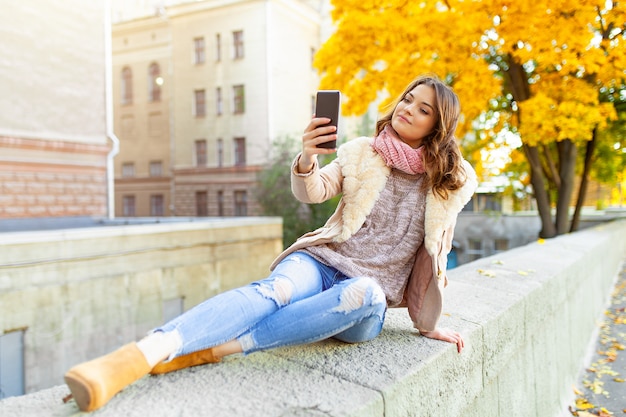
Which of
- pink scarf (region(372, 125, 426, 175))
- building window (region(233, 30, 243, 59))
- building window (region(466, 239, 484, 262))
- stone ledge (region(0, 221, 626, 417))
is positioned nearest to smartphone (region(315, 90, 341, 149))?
pink scarf (region(372, 125, 426, 175))

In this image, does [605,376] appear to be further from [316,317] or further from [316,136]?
[316,136]

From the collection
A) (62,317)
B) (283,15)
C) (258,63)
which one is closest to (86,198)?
(62,317)

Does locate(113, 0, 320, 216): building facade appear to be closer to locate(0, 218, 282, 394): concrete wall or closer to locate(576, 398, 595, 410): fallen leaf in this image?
locate(0, 218, 282, 394): concrete wall

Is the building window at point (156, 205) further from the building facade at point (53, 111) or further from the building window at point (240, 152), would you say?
the building facade at point (53, 111)

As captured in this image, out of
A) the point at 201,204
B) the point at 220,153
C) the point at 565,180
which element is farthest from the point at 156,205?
the point at 565,180

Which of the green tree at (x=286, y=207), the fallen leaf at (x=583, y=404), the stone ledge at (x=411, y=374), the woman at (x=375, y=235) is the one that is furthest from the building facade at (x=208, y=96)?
the woman at (x=375, y=235)

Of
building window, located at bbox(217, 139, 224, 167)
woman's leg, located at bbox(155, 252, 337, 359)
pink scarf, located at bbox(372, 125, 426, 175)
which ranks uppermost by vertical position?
building window, located at bbox(217, 139, 224, 167)

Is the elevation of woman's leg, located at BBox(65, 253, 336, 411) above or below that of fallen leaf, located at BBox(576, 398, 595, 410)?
above

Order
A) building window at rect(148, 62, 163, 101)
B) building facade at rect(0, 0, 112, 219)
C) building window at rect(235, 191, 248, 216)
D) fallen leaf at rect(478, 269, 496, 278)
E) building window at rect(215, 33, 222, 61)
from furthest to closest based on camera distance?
1. building window at rect(148, 62, 163, 101)
2. building window at rect(235, 191, 248, 216)
3. building window at rect(215, 33, 222, 61)
4. building facade at rect(0, 0, 112, 219)
5. fallen leaf at rect(478, 269, 496, 278)

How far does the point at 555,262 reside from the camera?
4633 millimetres

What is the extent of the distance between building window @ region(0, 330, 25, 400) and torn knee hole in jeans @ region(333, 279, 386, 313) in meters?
8.50

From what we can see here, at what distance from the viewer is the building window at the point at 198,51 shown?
28125 mm

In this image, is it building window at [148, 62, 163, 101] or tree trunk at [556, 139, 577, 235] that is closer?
tree trunk at [556, 139, 577, 235]

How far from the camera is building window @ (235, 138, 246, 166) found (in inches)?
1089
